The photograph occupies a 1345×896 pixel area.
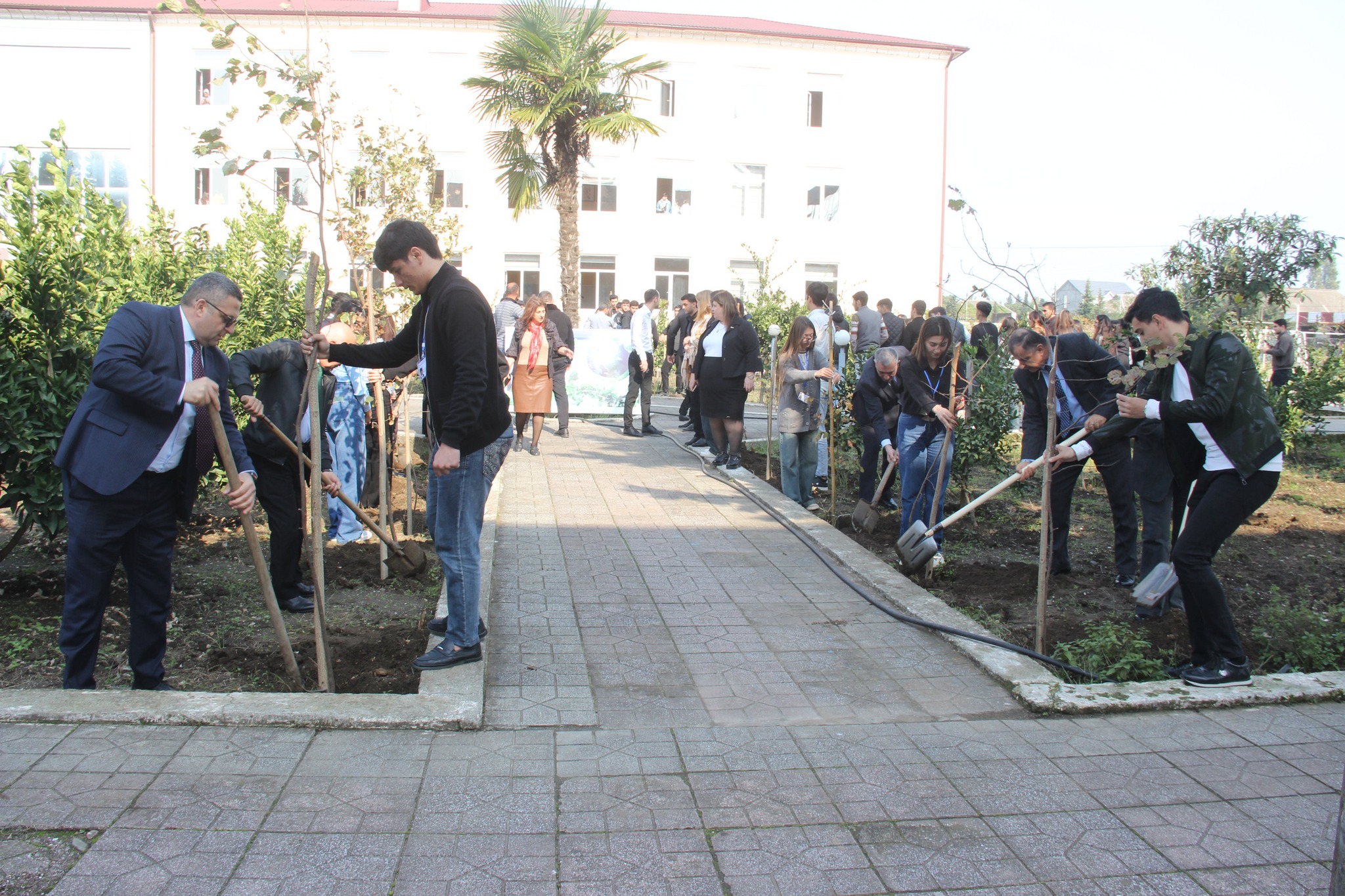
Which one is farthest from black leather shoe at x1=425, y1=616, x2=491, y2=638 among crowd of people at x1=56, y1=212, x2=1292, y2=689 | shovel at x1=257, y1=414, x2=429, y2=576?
shovel at x1=257, y1=414, x2=429, y2=576

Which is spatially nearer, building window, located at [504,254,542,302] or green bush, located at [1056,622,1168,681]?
green bush, located at [1056,622,1168,681]

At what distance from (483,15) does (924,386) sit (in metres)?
29.4

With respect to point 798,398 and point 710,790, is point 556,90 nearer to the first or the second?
point 798,398

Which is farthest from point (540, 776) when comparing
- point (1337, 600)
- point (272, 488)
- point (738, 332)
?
point (738, 332)

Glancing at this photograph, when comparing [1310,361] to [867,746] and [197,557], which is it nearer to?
[867,746]

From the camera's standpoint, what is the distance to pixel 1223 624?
4.72m

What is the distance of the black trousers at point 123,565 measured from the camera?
166 inches

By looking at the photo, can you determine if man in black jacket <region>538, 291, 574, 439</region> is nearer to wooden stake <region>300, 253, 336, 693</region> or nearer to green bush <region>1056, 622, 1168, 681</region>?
wooden stake <region>300, 253, 336, 693</region>

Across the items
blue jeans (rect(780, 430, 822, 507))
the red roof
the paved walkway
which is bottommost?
the paved walkway

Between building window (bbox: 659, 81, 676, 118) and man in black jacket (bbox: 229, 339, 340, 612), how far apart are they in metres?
29.3

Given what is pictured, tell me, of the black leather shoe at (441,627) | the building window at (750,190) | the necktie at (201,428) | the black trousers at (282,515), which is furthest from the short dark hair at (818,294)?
the building window at (750,190)

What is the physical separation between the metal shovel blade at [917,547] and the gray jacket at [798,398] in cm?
258

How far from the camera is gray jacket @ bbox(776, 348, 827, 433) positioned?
8812 millimetres

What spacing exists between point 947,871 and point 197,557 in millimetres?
5544
